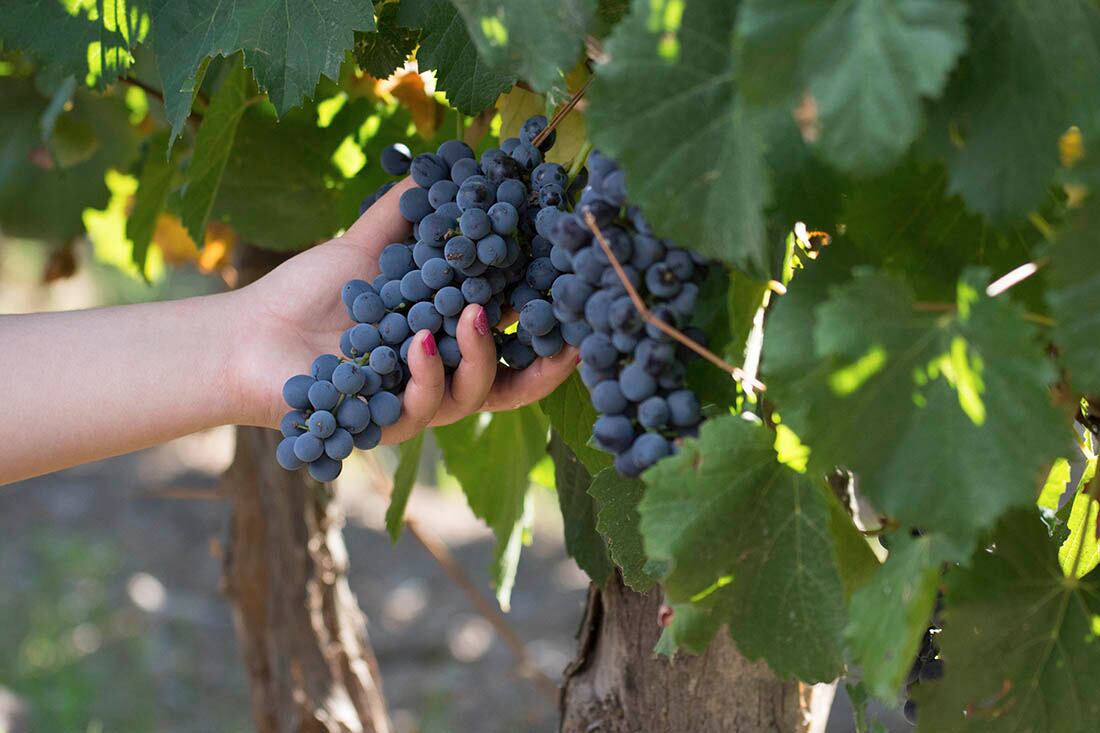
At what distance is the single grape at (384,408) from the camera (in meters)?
0.89

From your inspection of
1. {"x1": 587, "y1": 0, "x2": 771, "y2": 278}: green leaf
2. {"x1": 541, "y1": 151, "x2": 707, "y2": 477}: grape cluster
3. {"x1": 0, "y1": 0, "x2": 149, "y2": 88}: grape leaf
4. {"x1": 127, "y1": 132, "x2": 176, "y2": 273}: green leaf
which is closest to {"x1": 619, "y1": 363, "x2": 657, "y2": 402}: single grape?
{"x1": 541, "y1": 151, "x2": 707, "y2": 477}: grape cluster

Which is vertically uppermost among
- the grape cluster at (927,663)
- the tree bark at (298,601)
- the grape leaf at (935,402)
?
the grape leaf at (935,402)

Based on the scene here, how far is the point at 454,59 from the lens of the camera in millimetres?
958

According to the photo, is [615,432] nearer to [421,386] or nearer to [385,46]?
[421,386]

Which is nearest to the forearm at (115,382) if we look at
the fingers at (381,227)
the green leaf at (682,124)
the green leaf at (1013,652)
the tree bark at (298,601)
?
the fingers at (381,227)


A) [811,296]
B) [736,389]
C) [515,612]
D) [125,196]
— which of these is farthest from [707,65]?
[515,612]

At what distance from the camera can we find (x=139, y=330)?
1111 mm

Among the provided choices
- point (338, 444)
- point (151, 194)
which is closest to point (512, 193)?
point (338, 444)

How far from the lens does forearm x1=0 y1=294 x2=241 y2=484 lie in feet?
3.56

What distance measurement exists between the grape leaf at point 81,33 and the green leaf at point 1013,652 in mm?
926

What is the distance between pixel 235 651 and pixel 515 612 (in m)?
1.10

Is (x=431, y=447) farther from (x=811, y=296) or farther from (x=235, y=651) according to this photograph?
(x=811, y=296)

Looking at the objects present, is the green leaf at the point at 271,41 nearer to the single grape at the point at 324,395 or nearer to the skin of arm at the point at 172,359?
the skin of arm at the point at 172,359

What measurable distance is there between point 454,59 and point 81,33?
43 cm
